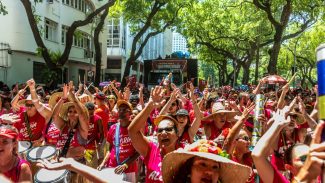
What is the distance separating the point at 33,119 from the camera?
698 centimetres

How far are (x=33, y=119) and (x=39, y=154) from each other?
1.96 metres

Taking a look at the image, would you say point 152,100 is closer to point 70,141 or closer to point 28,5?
point 70,141

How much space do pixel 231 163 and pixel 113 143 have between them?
317 cm

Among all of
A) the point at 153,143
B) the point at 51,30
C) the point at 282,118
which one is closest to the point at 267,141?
the point at 282,118

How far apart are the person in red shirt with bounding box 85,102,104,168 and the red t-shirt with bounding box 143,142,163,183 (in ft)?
7.68

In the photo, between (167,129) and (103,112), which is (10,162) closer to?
(167,129)

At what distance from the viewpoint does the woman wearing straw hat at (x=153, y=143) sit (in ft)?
12.9

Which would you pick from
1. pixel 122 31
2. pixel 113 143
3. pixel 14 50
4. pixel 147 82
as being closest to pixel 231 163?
pixel 113 143

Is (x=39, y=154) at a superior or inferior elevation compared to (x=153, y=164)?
inferior

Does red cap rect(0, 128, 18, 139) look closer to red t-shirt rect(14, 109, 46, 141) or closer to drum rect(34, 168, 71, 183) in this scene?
drum rect(34, 168, 71, 183)

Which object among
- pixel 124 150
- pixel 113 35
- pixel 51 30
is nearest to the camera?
pixel 124 150

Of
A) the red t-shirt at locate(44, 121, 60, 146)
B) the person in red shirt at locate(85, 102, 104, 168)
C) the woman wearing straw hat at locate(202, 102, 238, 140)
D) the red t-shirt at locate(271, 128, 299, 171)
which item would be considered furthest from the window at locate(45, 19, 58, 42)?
the red t-shirt at locate(271, 128, 299, 171)

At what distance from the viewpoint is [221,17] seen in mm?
33094

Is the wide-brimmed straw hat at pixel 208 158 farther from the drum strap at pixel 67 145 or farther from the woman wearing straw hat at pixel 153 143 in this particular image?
the drum strap at pixel 67 145
